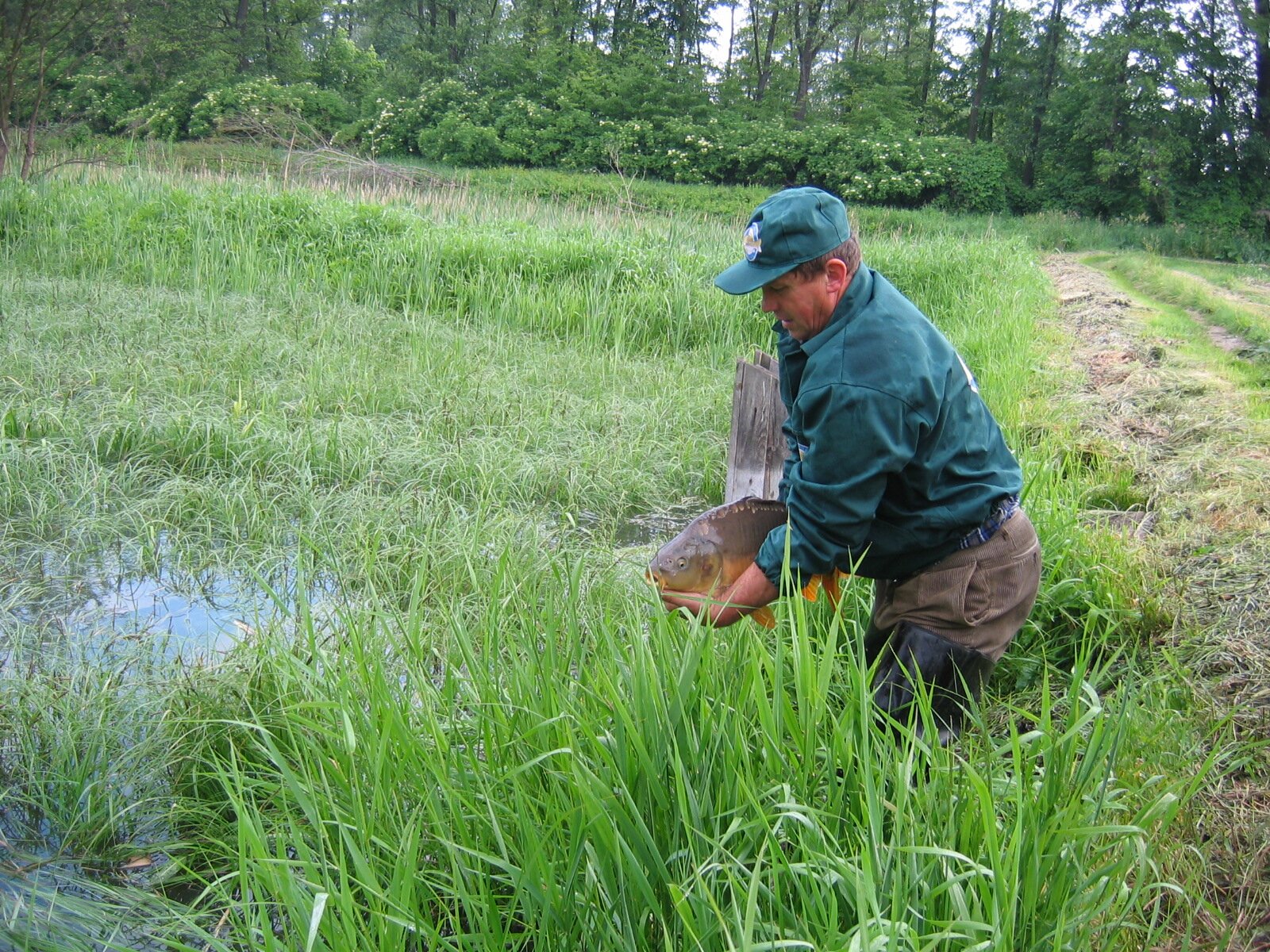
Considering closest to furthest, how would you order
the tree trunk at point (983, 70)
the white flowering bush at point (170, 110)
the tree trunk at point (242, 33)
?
the white flowering bush at point (170, 110) < the tree trunk at point (242, 33) < the tree trunk at point (983, 70)

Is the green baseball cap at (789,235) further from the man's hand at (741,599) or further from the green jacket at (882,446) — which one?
the man's hand at (741,599)

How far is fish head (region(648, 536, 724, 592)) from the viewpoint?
2594 mm

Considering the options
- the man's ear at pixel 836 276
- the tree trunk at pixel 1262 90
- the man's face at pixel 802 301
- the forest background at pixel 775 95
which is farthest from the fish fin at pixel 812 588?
the tree trunk at pixel 1262 90

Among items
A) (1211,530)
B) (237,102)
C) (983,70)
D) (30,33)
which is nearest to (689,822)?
(1211,530)

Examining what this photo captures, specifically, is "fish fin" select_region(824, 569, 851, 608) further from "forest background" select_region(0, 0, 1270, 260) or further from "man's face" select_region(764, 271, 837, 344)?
"forest background" select_region(0, 0, 1270, 260)

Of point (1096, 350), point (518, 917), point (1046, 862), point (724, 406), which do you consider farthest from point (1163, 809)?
point (1096, 350)

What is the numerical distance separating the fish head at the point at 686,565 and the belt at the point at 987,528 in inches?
25.0

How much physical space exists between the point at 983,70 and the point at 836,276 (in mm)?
45734

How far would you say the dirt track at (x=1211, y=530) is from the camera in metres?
2.38

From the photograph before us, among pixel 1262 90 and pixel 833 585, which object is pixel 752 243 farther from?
pixel 1262 90

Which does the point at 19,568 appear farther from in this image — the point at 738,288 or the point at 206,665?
the point at 738,288

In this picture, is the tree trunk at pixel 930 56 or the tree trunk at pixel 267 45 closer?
the tree trunk at pixel 267 45

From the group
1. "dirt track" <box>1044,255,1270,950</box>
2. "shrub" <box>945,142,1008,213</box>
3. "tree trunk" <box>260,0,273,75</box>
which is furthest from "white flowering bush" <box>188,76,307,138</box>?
"dirt track" <box>1044,255,1270,950</box>

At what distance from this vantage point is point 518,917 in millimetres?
2176
